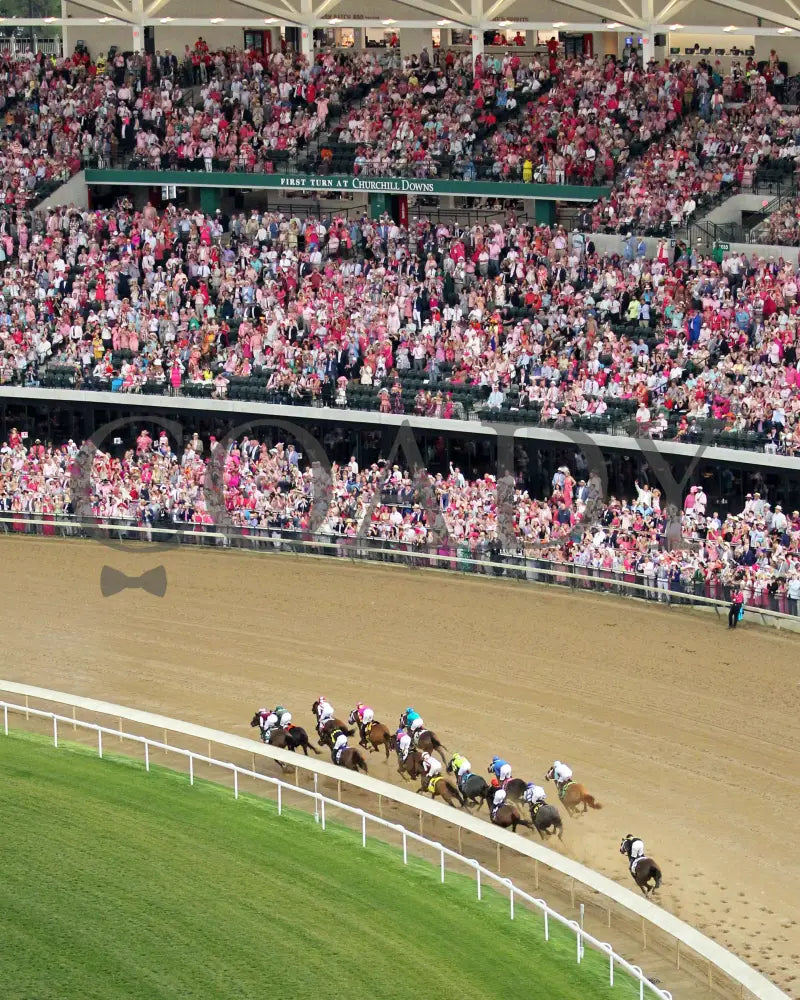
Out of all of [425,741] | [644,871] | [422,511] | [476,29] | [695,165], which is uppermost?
[476,29]

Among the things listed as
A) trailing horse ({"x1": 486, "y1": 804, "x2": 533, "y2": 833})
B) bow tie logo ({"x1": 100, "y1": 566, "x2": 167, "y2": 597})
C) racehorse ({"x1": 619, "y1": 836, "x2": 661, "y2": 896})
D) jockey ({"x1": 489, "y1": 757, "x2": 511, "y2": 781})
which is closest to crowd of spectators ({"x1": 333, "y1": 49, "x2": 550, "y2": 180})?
bow tie logo ({"x1": 100, "y1": 566, "x2": 167, "y2": 597})

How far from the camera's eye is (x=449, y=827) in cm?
1578

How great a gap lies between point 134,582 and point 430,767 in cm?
792

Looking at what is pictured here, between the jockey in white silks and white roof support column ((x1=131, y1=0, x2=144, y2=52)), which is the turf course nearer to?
the jockey in white silks

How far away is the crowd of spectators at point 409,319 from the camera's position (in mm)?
23516

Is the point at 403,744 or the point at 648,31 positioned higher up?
the point at 648,31

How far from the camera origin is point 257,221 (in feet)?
96.9

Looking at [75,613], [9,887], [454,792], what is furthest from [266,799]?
[75,613]

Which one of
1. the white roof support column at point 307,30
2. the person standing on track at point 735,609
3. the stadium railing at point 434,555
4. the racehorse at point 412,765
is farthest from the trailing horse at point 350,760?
the white roof support column at point 307,30

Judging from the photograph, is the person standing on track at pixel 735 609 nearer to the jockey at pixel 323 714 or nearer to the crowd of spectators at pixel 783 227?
the jockey at pixel 323 714

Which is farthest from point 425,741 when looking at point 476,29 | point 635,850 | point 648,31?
point 476,29

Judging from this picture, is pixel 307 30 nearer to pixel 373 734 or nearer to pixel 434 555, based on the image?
pixel 434 555

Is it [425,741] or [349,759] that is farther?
[425,741]

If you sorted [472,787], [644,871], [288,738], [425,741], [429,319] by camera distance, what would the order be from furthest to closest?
[429,319] → [288,738] → [425,741] → [472,787] → [644,871]
